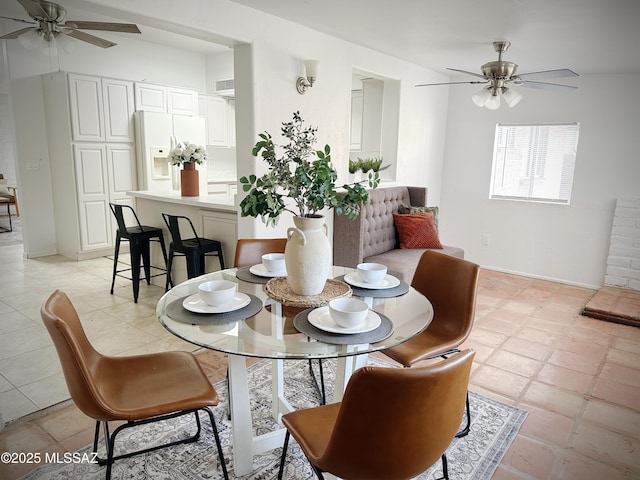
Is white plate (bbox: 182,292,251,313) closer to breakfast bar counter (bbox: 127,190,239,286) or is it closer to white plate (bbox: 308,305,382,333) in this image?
white plate (bbox: 308,305,382,333)

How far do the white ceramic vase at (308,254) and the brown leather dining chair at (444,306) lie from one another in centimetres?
57

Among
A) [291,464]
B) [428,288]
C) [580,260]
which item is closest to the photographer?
[291,464]

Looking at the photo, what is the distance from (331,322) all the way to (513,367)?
1.96 metres

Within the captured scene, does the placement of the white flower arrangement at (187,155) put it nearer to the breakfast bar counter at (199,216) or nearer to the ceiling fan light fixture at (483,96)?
the breakfast bar counter at (199,216)

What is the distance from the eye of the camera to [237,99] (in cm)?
319

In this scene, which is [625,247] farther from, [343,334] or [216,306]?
[216,306]

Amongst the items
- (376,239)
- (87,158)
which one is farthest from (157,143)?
(376,239)

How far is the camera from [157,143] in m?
5.60

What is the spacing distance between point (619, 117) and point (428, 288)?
351 centimetres

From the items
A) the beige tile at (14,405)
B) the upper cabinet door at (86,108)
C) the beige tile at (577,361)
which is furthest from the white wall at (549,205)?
the beige tile at (14,405)

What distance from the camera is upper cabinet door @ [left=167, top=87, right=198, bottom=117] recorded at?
19.4ft

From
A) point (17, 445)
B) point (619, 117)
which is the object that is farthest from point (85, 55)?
point (619, 117)

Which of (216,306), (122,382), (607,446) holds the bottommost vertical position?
(607,446)

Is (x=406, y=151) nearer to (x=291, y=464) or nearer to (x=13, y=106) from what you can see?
(x=291, y=464)
